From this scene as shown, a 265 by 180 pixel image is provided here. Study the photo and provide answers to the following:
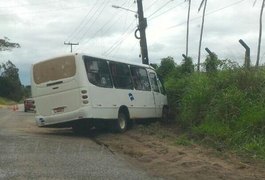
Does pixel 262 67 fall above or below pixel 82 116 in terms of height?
above

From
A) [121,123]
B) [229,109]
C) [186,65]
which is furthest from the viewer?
[186,65]

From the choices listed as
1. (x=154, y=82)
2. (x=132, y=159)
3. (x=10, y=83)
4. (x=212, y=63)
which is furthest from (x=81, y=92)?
(x=10, y=83)

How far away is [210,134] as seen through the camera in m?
14.5

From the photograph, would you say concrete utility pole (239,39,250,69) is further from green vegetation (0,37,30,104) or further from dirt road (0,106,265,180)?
green vegetation (0,37,30,104)

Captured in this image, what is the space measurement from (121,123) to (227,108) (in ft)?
14.9

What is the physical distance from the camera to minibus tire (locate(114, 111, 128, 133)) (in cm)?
1827

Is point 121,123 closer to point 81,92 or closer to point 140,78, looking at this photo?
point 81,92

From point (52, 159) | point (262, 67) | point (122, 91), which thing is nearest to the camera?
point (52, 159)

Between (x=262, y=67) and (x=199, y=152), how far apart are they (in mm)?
5675

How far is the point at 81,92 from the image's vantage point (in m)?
16.8

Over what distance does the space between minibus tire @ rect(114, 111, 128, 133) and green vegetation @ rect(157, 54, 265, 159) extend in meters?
1.88

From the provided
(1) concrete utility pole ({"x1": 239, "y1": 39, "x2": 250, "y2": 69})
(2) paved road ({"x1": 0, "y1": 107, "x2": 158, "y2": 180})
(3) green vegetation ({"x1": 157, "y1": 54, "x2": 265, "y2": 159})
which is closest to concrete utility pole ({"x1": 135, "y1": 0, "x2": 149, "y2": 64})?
(3) green vegetation ({"x1": 157, "y1": 54, "x2": 265, "y2": 159})

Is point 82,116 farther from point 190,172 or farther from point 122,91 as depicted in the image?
point 190,172

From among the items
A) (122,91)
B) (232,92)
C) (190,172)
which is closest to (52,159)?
(190,172)
